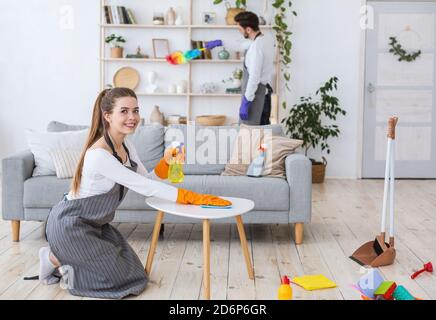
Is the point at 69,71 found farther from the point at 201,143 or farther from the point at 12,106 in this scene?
the point at 201,143

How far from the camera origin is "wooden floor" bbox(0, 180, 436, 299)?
3598 mm

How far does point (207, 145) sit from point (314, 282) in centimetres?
169

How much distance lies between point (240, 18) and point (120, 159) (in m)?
2.55

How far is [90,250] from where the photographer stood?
3496 mm

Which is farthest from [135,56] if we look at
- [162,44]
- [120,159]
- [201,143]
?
[120,159]

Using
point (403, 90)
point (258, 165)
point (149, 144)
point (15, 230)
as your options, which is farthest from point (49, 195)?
point (403, 90)

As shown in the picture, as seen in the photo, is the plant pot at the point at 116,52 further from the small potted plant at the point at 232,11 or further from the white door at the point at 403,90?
the white door at the point at 403,90

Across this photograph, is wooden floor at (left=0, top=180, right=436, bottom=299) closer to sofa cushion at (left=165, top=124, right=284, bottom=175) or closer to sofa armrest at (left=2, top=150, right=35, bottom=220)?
sofa armrest at (left=2, top=150, right=35, bottom=220)

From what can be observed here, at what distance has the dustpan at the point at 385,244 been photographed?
409 cm

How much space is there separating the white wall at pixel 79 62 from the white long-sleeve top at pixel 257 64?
154 centimetres

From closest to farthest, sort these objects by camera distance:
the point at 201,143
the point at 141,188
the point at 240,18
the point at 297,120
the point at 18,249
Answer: the point at 141,188
the point at 18,249
the point at 201,143
the point at 240,18
the point at 297,120

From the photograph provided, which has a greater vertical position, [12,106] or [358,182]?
[12,106]

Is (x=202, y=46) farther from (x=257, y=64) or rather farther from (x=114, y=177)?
(x=114, y=177)

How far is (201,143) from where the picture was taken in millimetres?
5102
